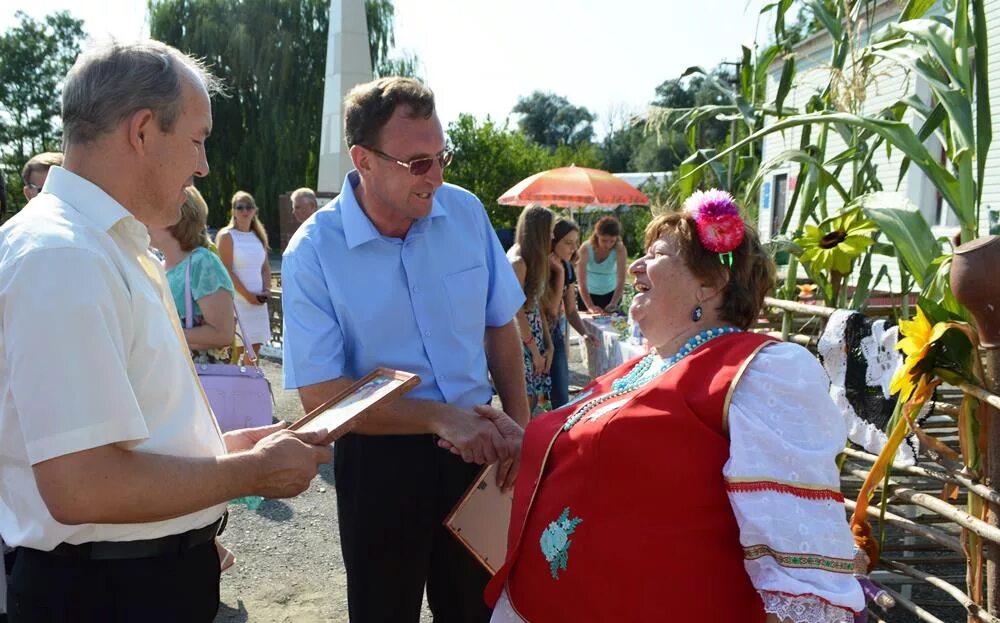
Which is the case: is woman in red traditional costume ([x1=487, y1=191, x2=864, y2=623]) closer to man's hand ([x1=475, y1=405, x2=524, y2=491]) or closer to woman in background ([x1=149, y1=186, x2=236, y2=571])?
man's hand ([x1=475, y1=405, x2=524, y2=491])

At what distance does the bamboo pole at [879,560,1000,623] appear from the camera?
6.55 feet

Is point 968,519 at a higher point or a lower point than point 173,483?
lower

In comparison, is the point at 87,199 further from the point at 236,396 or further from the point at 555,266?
the point at 555,266

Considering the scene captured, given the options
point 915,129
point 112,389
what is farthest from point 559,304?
point 915,129

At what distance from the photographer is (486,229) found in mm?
2463

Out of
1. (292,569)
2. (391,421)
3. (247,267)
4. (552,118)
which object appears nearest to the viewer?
(391,421)

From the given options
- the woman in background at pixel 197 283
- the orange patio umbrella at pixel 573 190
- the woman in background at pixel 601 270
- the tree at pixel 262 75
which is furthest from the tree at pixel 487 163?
the woman in background at pixel 197 283

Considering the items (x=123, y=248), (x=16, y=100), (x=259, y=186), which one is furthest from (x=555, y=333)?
(x=16, y=100)

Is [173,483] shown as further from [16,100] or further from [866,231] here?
[16,100]

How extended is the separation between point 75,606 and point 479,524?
1.01m

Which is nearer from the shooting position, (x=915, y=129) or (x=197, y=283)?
(x=197, y=283)

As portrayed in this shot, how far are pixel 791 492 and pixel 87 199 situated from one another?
1433 millimetres

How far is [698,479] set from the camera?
160cm

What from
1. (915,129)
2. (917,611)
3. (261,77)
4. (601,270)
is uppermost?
(261,77)
